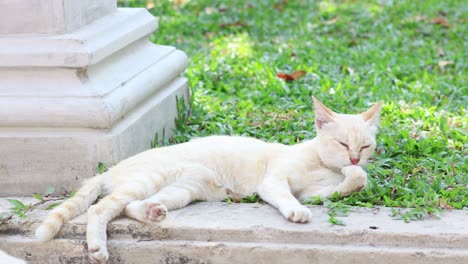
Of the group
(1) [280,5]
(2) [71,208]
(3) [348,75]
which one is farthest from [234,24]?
(2) [71,208]

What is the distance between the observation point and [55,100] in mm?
4344

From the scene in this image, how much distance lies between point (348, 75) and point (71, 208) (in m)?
3.52

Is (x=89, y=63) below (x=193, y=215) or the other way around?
the other way around

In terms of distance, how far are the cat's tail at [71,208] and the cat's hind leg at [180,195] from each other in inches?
9.6

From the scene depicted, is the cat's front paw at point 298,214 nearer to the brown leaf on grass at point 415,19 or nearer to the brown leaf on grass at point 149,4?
the brown leaf on grass at point 415,19

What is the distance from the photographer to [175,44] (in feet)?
26.1

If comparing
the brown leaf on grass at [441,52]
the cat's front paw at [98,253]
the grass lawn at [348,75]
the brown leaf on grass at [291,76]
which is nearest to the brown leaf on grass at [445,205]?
the grass lawn at [348,75]

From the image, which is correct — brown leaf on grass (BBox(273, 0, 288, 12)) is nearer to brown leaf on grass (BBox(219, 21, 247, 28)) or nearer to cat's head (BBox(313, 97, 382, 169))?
brown leaf on grass (BBox(219, 21, 247, 28))

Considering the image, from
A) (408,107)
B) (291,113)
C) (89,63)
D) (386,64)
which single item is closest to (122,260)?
(89,63)

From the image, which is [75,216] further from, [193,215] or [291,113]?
[291,113]

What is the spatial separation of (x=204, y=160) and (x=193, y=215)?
42 cm

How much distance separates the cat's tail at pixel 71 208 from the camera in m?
3.81

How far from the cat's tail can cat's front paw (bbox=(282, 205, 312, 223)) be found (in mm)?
962

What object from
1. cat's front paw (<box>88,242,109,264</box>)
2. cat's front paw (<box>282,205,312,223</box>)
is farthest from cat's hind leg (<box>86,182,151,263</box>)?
cat's front paw (<box>282,205,312,223</box>)
